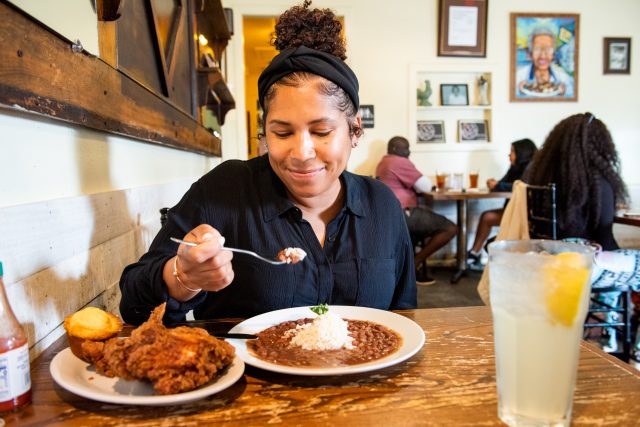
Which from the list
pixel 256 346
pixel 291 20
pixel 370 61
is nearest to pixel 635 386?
pixel 256 346

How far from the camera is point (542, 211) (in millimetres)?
3137

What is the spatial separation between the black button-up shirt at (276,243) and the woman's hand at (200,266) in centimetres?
16

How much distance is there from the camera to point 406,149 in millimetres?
5309

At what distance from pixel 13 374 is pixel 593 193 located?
3.06 metres

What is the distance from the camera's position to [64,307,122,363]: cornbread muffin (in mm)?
810

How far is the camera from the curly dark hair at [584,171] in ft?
9.41

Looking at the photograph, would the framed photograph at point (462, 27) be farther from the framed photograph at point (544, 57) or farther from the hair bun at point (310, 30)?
the hair bun at point (310, 30)

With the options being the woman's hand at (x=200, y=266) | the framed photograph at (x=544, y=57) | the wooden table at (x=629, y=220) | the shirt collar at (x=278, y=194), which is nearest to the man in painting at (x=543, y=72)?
the framed photograph at (x=544, y=57)

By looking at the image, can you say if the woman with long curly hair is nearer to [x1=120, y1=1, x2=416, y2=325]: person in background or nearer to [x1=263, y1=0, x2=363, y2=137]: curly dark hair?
[x1=120, y1=1, x2=416, y2=325]: person in background

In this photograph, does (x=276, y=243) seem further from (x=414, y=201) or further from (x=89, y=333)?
(x=414, y=201)

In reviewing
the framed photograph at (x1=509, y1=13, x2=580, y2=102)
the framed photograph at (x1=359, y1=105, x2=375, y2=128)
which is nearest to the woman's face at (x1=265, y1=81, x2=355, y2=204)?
the framed photograph at (x1=359, y1=105, x2=375, y2=128)

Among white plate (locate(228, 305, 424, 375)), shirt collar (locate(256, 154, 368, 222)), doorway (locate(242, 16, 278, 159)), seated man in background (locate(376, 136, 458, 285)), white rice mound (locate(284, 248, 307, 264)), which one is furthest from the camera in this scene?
doorway (locate(242, 16, 278, 159))

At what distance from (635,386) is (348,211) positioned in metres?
0.85

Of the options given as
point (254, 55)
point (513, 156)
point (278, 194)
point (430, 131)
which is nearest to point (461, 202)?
point (513, 156)
